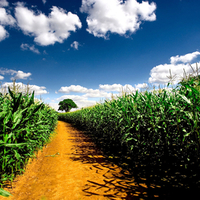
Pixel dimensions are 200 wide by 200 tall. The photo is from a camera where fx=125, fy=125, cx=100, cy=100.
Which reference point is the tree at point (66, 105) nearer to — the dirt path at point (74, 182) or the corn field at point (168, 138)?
the dirt path at point (74, 182)

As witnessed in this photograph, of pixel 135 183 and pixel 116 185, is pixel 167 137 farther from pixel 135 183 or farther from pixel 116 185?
pixel 116 185

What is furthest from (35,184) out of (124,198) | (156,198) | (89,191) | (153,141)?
(153,141)

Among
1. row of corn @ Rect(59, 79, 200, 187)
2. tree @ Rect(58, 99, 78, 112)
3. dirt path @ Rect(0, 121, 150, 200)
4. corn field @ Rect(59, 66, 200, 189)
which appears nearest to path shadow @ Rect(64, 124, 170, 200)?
dirt path @ Rect(0, 121, 150, 200)

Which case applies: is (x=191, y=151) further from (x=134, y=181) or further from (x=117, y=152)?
(x=117, y=152)

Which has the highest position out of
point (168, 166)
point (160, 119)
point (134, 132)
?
point (160, 119)

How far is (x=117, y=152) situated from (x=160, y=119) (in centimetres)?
305

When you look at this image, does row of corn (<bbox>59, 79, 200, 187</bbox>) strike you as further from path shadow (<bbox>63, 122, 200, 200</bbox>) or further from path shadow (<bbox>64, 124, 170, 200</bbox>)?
path shadow (<bbox>64, 124, 170, 200</bbox>)

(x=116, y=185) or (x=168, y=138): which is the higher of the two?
(x=168, y=138)

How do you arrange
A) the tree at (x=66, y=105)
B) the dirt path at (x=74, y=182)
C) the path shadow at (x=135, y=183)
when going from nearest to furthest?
the path shadow at (x=135, y=183) → the dirt path at (x=74, y=182) → the tree at (x=66, y=105)

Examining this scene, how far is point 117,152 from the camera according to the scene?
5730 mm

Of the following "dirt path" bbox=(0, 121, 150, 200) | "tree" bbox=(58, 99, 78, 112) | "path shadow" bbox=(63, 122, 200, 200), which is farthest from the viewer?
"tree" bbox=(58, 99, 78, 112)

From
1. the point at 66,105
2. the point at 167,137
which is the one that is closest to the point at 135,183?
the point at 167,137

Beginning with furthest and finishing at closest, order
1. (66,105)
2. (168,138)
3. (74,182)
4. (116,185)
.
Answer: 1. (66,105)
2. (74,182)
3. (168,138)
4. (116,185)

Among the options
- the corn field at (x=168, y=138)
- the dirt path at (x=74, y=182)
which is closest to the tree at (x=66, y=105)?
the dirt path at (x=74, y=182)
